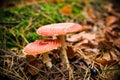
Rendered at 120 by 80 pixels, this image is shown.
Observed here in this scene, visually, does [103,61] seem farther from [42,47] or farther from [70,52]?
[42,47]

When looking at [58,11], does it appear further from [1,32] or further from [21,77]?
[21,77]

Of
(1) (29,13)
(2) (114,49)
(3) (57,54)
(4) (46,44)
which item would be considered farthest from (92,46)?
(1) (29,13)

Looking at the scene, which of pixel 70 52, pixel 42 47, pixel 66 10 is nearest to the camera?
pixel 42 47

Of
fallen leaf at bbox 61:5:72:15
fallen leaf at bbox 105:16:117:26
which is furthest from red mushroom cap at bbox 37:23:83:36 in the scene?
fallen leaf at bbox 105:16:117:26

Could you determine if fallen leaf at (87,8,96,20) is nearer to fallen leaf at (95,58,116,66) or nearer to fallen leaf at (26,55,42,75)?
fallen leaf at (95,58,116,66)

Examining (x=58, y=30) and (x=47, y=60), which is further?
(x=47, y=60)

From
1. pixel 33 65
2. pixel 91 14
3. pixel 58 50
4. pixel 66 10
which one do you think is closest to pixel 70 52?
pixel 58 50

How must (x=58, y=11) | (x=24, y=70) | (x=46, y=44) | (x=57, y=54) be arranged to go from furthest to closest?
(x=58, y=11), (x=57, y=54), (x=24, y=70), (x=46, y=44)

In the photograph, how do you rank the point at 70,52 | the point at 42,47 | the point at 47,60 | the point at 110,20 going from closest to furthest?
the point at 42,47
the point at 47,60
the point at 70,52
the point at 110,20
